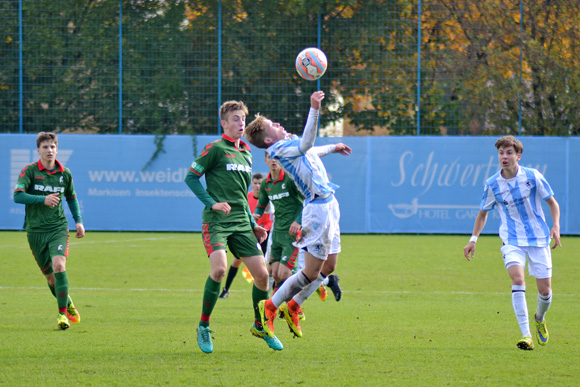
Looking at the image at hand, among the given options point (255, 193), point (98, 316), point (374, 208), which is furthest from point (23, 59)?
point (98, 316)

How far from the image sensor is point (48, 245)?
827 centimetres

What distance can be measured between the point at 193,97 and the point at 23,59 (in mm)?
5141

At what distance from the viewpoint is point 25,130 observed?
2367cm

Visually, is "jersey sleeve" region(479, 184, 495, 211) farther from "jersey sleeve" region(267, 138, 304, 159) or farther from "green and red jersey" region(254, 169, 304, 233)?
"green and red jersey" region(254, 169, 304, 233)

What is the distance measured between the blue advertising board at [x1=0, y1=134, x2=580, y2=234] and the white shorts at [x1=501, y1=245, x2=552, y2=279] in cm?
1492

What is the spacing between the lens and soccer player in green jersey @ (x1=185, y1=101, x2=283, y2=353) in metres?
6.74

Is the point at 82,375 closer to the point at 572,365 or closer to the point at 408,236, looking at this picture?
the point at 572,365

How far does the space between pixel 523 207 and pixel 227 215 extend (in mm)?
2626

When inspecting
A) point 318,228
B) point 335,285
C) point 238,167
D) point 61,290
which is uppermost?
point 238,167

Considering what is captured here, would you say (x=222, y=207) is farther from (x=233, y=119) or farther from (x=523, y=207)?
(x=523, y=207)

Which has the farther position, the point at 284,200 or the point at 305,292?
the point at 284,200

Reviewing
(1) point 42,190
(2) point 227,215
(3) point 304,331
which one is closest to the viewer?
(2) point 227,215

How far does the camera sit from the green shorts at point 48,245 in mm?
8203

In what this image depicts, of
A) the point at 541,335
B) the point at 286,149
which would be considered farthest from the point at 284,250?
the point at 541,335
